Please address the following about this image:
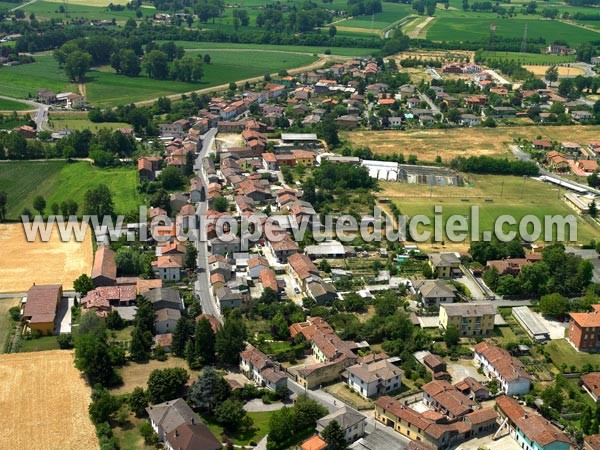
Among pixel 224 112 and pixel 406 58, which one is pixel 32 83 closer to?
pixel 224 112

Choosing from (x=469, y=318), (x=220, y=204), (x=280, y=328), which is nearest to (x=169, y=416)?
(x=280, y=328)

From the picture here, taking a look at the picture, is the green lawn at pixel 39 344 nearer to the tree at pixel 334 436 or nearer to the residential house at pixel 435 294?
the tree at pixel 334 436

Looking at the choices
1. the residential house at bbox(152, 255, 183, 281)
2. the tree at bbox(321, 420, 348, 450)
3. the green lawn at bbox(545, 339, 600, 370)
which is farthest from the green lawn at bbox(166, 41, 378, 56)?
the tree at bbox(321, 420, 348, 450)

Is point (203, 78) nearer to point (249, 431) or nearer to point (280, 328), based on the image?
point (280, 328)

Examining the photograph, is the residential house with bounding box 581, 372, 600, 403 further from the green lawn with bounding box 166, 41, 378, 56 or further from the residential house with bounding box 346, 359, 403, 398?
the green lawn with bounding box 166, 41, 378, 56

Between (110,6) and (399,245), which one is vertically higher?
(110,6)

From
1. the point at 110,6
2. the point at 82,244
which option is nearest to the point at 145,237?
the point at 82,244

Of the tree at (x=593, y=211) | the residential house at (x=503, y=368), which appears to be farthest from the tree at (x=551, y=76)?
the residential house at (x=503, y=368)
